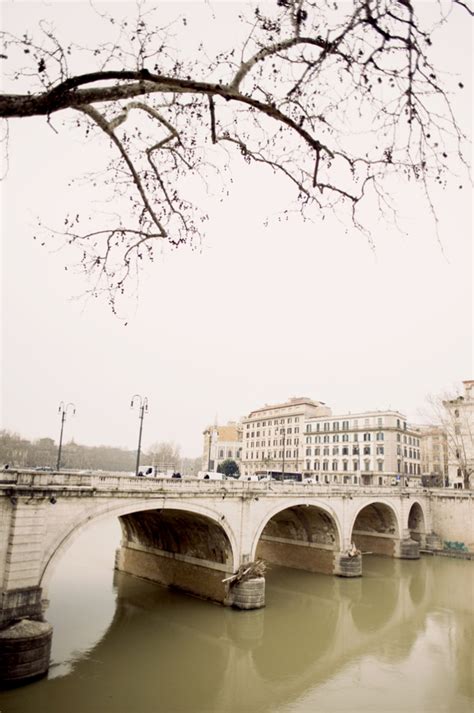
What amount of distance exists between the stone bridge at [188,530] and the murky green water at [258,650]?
1.07 meters

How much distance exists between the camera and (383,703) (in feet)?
46.0

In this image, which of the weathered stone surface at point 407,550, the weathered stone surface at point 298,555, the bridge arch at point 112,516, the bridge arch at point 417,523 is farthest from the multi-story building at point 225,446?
the bridge arch at point 112,516

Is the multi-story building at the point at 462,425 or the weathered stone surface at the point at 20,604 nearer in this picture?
the weathered stone surface at the point at 20,604

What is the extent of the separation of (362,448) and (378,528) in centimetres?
2160

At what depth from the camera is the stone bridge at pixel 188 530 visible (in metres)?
14.8

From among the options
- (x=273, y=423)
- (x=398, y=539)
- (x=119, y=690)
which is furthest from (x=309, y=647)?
(x=273, y=423)

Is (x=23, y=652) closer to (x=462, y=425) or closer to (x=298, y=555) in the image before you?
(x=298, y=555)

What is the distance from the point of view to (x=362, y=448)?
59938 mm

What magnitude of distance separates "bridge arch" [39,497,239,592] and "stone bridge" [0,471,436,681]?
35 mm

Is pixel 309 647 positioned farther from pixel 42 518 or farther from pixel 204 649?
pixel 42 518

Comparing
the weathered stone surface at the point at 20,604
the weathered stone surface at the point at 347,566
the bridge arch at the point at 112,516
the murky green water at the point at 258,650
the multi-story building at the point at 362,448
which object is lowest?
the murky green water at the point at 258,650

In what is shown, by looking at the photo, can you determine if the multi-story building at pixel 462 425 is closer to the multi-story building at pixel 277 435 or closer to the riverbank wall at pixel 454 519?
the riverbank wall at pixel 454 519

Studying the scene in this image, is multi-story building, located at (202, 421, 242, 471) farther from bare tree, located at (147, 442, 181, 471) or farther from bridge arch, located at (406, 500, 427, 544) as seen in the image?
bridge arch, located at (406, 500, 427, 544)

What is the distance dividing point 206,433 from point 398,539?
53997mm
